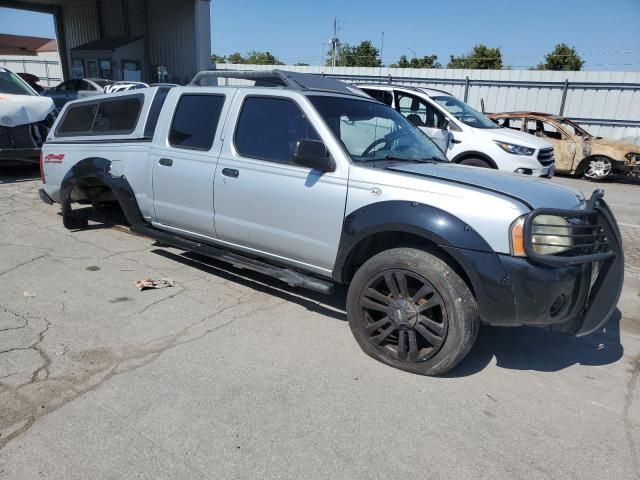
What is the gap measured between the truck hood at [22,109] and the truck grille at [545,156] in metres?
9.41

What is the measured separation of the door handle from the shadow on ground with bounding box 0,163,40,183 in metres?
7.28

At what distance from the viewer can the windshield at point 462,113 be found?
371 inches

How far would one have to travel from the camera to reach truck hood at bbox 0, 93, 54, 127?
28.1 feet

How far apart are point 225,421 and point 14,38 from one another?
6459 centimetres

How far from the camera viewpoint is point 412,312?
314 centimetres

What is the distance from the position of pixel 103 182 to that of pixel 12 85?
20.6 feet

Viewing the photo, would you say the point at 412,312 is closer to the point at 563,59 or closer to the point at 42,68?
the point at 42,68

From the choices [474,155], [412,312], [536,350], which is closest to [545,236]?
[412,312]

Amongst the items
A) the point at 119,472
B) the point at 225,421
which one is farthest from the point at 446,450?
the point at 119,472

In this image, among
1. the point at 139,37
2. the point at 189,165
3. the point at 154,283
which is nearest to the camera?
the point at 189,165

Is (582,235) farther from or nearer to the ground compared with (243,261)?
farther from the ground

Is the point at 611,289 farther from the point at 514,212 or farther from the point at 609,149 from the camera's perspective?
the point at 609,149

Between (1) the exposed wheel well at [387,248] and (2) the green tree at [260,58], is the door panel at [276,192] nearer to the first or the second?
(1) the exposed wheel well at [387,248]

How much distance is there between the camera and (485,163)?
900 cm
